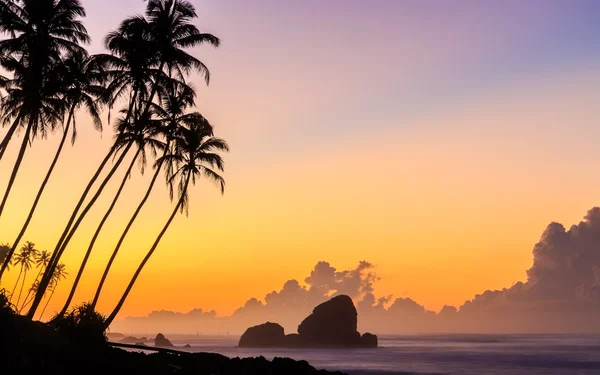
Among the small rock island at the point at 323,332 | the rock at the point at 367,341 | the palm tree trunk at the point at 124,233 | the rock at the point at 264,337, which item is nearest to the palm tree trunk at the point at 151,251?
the palm tree trunk at the point at 124,233

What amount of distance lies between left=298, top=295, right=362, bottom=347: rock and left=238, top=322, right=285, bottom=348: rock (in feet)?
23.8

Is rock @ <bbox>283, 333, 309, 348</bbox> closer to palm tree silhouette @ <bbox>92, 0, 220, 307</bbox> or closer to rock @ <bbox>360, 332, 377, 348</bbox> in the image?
rock @ <bbox>360, 332, 377, 348</bbox>

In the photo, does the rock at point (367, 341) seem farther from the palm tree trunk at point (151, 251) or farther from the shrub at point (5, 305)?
the shrub at point (5, 305)

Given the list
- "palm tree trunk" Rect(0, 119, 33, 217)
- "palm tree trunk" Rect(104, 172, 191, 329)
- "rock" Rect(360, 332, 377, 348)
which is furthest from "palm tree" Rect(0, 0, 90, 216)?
"rock" Rect(360, 332, 377, 348)

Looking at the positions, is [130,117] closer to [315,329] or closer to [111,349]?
[111,349]

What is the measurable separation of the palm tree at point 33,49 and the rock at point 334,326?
157066mm

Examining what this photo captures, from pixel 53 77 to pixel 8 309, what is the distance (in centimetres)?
1580

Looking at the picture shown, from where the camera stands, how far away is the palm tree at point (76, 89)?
33219 mm

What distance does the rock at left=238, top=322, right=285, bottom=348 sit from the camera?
618 feet

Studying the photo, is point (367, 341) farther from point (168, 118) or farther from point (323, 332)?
point (168, 118)

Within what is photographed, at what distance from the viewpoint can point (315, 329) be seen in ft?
615

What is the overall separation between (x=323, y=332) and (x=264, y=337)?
1966 centimetres

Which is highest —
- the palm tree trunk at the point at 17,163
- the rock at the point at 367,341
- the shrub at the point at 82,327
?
the palm tree trunk at the point at 17,163

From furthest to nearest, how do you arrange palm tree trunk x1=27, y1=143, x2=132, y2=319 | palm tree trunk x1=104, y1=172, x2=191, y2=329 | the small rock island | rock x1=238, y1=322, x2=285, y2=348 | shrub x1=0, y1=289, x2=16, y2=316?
rock x1=238, y1=322, x2=285, y2=348 < the small rock island < palm tree trunk x1=104, y1=172, x2=191, y2=329 < palm tree trunk x1=27, y1=143, x2=132, y2=319 < shrub x1=0, y1=289, x2=16, y2=316
